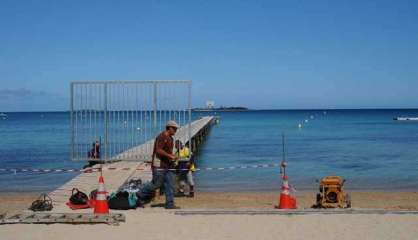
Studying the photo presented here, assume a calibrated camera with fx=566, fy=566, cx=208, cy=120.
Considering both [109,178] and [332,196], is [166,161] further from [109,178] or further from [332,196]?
[109,178]

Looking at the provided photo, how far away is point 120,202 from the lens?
10508 millimetres

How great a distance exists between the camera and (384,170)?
24.2 m

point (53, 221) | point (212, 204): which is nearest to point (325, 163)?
point (212, 204)

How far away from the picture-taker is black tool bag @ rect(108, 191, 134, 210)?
10492 millimetres

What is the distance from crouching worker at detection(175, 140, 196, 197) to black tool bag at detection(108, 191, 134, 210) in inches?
128

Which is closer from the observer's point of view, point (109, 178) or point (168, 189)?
point (168, 189)

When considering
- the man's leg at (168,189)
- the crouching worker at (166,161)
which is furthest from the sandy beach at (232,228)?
the crouching worker at (166,161)

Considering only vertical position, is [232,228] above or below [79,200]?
below

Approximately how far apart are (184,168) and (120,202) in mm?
4263

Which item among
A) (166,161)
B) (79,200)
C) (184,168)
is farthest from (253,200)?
(79,200)

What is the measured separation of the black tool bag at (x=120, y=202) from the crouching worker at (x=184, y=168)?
326 centimetres

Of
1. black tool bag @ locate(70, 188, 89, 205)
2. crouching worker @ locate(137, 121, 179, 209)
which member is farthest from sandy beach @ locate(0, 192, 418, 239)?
black tool bag @ locate(70, 188, 89, 205)

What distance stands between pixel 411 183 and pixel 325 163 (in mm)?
7901

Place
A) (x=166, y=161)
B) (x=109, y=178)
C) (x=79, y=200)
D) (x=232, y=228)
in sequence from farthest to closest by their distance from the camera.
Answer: (x=109, y=178) < (x=79, y=200) < (x=166, y=161) < (x=232, y=228)
